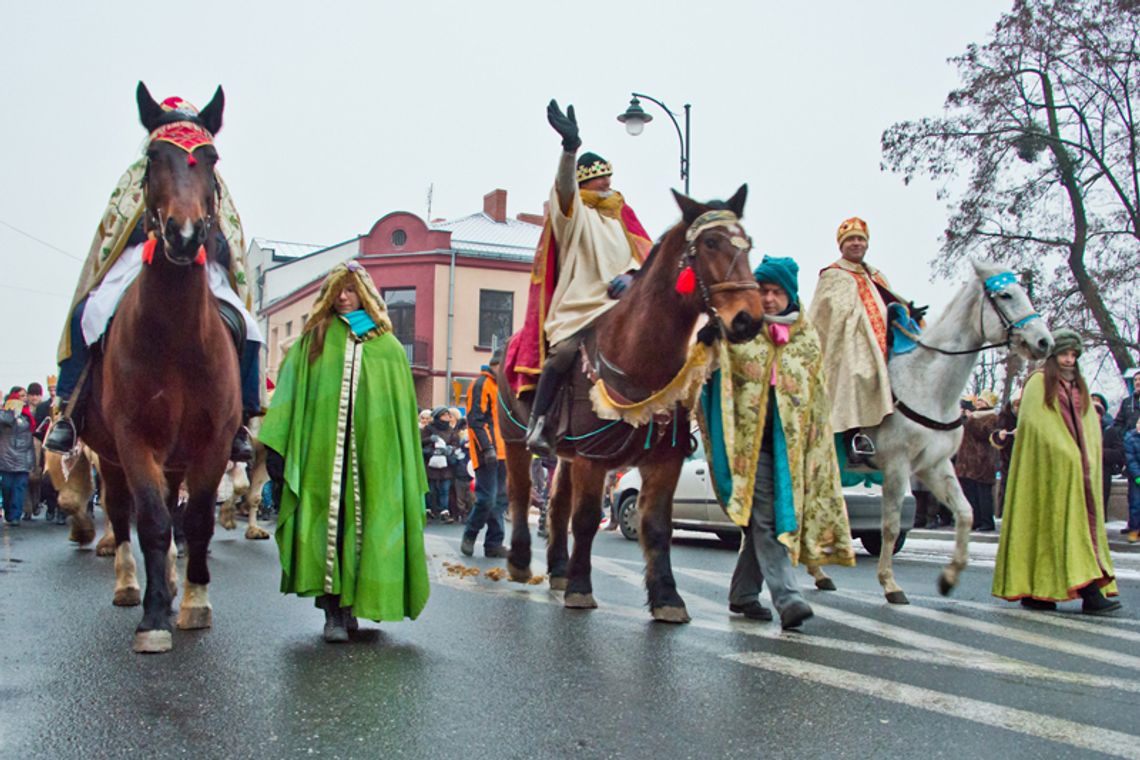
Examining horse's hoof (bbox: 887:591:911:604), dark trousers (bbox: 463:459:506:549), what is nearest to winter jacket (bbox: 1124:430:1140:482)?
horse's hoof (bbox: 887:591:911:604)

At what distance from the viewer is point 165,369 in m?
6.08

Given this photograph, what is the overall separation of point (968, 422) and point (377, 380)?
13195mm

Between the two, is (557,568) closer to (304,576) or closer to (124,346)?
(304,576)

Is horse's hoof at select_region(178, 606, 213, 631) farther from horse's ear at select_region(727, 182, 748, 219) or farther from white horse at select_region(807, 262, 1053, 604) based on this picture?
white horse at select_region(807, 262, 1053, 604)

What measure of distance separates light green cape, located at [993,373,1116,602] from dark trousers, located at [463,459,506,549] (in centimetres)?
541

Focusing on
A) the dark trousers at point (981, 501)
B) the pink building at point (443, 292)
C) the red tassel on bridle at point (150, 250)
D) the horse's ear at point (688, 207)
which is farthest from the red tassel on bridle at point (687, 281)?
the pink building at point (443, 292)

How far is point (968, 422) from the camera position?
17.7m

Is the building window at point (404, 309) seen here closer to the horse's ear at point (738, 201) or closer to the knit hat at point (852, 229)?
the knit hat at point (852, 229)

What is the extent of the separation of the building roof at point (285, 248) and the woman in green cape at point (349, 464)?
55.5 m

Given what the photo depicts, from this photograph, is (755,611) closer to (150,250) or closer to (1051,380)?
(1051,380)

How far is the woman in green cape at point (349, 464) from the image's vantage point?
20.4 feet

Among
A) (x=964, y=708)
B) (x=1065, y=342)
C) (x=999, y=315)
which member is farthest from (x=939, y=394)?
(x=964, y=708)

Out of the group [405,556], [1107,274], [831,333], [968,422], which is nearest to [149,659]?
[405,556]

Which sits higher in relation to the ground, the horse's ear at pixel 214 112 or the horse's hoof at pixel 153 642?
→ the horse's ear at pixel 214 112
